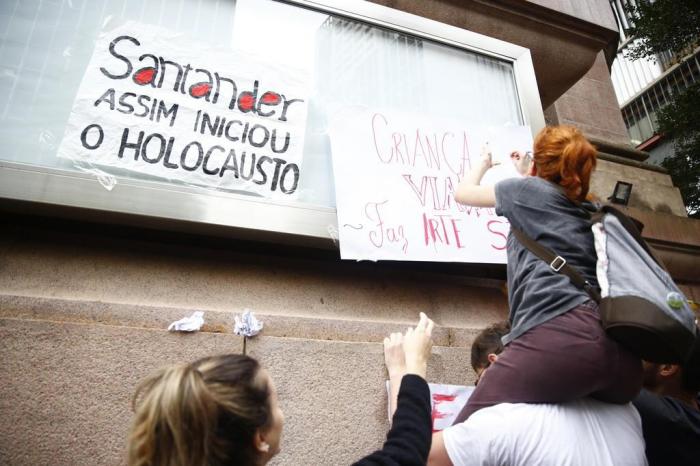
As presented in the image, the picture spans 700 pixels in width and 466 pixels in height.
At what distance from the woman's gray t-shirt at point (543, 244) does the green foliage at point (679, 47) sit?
261 inches

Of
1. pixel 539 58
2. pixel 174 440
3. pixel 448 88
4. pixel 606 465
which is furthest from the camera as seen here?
pixel 539 58

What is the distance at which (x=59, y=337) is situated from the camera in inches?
72.1

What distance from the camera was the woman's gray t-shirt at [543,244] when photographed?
5.04 ft

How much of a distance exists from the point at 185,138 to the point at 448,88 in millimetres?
1884

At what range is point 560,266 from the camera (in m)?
1.56

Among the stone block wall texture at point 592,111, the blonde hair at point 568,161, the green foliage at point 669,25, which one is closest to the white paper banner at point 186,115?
the blonde hair at point 568,161

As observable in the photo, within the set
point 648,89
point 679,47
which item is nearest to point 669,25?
point 679,47

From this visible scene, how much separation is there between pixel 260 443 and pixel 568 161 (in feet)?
4.77

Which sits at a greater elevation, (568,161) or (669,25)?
(669,25)

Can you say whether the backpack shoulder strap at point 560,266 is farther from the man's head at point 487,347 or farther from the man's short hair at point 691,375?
the man's short hair at point 691,375

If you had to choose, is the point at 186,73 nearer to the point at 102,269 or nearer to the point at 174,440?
the point at 102,269

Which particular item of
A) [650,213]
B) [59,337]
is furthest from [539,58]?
[59,337]

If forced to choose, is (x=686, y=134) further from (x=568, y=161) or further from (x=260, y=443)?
(x=260, y=443)

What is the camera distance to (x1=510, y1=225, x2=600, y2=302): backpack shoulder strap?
1523 mm
